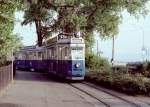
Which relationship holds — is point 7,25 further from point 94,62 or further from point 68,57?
point 94,62

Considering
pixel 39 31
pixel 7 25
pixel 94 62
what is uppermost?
pixel 39 31

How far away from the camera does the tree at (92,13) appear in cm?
5612

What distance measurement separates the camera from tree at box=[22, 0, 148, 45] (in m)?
56.1

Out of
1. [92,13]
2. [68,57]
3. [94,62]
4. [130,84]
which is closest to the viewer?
[130,84]

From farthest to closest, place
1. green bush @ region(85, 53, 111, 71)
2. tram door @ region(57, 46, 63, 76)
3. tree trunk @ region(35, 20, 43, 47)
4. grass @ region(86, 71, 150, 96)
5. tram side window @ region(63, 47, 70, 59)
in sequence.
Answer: tree trunk @ region(35, 20, 43, 47)
green bush @ region(85, 53, 111, 71)
tram door @ region(57, 46, 63, 76)
tram side window @ region(63, 47, 70, 59)
grass @ region(86, 71, 150, 96)

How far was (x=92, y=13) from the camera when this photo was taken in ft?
190

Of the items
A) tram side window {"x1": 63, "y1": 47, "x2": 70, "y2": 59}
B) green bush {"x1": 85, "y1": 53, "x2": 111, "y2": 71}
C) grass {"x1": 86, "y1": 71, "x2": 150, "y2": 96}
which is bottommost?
grass {"x1": 86, "y1": 71, "x2": 150, "y2": 96}

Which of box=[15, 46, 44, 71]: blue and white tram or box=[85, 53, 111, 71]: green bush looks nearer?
box=[85, 53, 111, 71]: green bush

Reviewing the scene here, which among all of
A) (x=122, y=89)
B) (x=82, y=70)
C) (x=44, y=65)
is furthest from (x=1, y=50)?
(x=44, y=65)

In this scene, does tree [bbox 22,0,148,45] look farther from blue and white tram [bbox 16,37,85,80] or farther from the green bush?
blue and white tram [bbox 16,37,85,80]

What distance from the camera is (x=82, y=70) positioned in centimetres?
4069

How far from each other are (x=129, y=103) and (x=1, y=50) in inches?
263

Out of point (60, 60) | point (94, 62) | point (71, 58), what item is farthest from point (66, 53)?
point (94, 62)

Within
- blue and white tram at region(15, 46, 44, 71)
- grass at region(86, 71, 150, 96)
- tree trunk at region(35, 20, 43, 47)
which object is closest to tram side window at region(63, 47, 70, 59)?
grass at region(86, 71, 150, 96)
